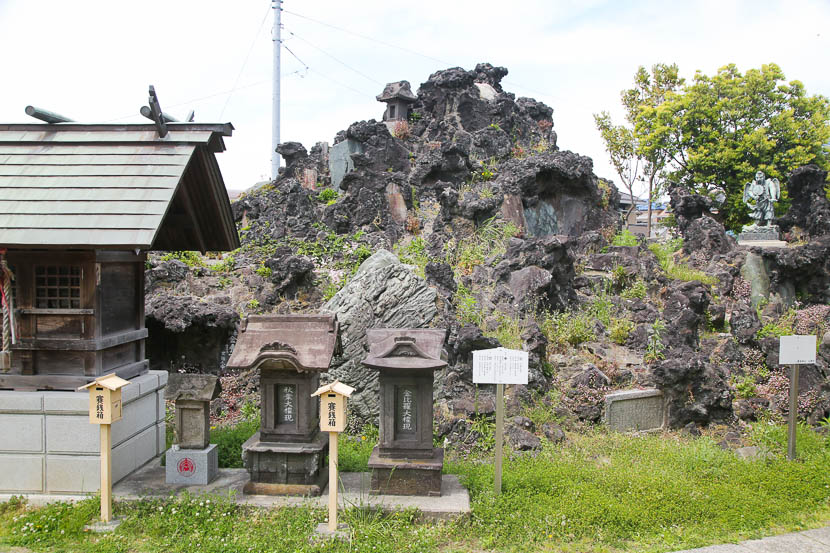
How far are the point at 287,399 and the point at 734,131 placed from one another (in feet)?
85.7

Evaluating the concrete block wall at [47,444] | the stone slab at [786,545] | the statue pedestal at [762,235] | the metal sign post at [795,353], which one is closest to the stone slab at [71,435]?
the concrete block wall at [47,444]

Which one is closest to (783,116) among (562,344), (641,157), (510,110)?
(641,157)

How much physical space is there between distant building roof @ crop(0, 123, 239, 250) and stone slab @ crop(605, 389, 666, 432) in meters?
6.95

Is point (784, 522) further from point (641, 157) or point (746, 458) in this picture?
point (641, 157)

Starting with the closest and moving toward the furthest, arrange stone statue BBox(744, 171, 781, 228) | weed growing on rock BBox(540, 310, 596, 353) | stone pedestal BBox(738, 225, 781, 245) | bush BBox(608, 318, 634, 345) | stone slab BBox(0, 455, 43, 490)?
stone slab BBox(0, 455, 43, 490)
weed growing on rock BBox(540, 310, 596, 353)
bush BBox(608, 318, 634, 345)
stone pedestal BBox(738, 225, 781, 245)
stone statue BBox(744, 171, 781, 228)

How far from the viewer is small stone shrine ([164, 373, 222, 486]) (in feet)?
21.7

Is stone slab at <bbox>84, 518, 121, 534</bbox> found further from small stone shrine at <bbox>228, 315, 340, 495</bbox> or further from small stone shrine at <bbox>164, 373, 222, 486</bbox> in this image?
small stone shrine at <bbox>228, 315, 340, 495</bbox>

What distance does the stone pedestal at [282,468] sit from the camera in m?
6.36

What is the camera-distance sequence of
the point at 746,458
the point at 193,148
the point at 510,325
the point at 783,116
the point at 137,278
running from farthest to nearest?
1. the point at 783,116
2. the point at 510,325
3. the point at 746,458
4. the point at 137,278
5. the point at 193,148

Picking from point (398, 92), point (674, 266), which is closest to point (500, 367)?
point (674, 266)

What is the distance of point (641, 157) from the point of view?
89.7 ft

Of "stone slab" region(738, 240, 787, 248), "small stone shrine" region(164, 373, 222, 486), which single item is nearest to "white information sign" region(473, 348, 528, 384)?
"small stone shrine" region(164, 373, 222, 486)

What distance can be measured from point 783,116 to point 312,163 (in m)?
20.8

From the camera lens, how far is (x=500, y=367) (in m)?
6.54
